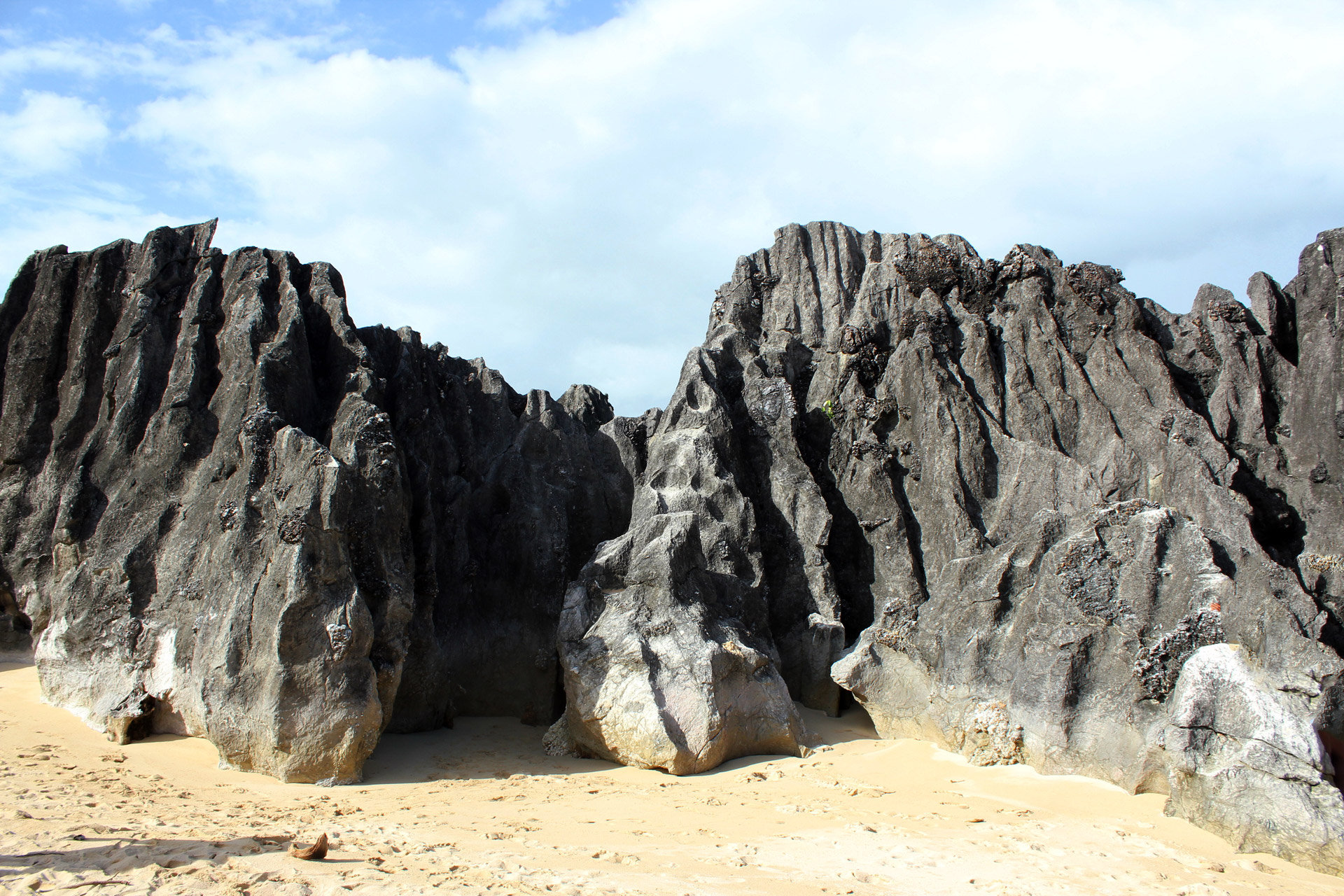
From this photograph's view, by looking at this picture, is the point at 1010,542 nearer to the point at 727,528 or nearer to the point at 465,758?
the point at 727,528

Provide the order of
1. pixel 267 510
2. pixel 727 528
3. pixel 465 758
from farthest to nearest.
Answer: pixel 727 528, pixel 465 758, pixel 267 510

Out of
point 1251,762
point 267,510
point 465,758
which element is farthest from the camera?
point 465,758

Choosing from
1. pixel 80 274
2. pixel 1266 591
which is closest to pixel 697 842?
pixel 1266 591

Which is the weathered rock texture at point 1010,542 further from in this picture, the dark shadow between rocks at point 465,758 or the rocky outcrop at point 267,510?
the rocky outcrop at point 267,510

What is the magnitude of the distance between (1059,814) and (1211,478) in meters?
5.65

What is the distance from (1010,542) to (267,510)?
815 centimetres

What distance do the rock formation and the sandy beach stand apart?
0.46 meters

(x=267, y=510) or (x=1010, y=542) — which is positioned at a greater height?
(x=267, y=510)

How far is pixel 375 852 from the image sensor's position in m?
6.25

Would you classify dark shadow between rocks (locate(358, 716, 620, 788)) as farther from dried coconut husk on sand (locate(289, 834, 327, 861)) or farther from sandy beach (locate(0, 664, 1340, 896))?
dried coconut husk on sand (locate(289, 834, 327, 861))

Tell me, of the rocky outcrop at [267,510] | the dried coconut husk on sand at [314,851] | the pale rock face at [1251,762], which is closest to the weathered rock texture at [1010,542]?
the pale rock face at [1251,762]

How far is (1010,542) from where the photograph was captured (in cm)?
995

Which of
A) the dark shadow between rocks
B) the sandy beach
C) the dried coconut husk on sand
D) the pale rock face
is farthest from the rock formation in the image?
the dried coconut husk on sand

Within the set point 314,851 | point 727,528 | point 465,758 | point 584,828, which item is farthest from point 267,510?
point 727,528
